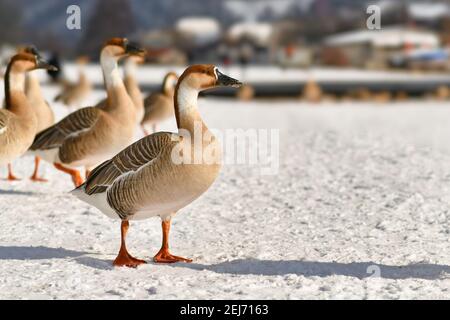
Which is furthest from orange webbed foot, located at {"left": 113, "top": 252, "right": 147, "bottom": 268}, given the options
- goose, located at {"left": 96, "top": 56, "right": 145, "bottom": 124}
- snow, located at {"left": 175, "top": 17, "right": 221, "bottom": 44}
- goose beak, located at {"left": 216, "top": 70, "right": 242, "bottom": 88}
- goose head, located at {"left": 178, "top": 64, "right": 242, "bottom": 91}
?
snow, located at {"left": 175, "top": 17, "right": 221, "bottom": 44}

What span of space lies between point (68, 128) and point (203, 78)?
10.4 ft

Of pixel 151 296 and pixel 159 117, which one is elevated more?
pixel 159 117

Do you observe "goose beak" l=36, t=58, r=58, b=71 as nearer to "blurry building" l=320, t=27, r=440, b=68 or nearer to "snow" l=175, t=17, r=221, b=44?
"blurry building" l=320, t=27, r=440, b=68

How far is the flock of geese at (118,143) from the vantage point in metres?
5.88

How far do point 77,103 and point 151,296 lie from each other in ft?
47.1

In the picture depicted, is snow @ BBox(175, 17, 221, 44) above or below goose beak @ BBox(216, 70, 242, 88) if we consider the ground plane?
above

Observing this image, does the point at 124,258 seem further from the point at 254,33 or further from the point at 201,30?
the point at 201,30

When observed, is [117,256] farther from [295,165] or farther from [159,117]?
[159,117]

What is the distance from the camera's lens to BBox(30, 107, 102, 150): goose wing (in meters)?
8.45

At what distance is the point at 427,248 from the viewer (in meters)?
6.95

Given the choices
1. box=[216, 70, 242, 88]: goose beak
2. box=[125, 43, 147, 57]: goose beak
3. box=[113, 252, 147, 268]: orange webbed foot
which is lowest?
box=[113, 252, 147, 268]: orange webbed foot

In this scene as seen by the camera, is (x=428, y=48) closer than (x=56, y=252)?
No

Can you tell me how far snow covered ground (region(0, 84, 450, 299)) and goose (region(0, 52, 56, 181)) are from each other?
82cm
